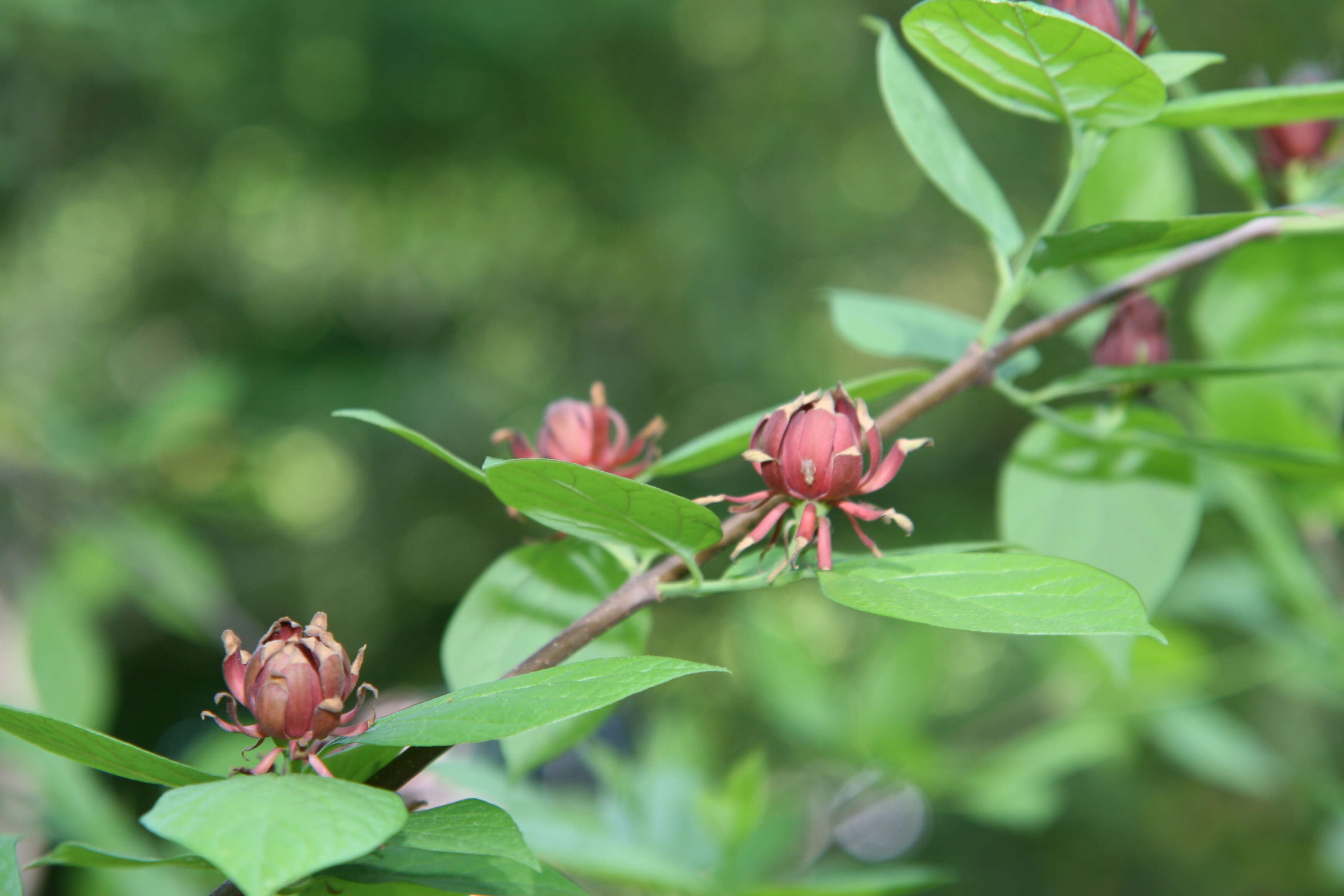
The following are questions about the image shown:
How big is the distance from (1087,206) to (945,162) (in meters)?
0.18

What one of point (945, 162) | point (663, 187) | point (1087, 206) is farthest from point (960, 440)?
point (945, 162)

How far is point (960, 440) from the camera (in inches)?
100

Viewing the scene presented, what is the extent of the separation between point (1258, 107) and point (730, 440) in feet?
0.66

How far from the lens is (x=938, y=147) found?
373 mm

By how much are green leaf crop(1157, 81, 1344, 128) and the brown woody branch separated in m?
0.03

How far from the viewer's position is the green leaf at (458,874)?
0.23m

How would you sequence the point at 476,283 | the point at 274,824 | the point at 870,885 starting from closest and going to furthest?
1. the point at 274,824
2. the point at 870,885
3. the point at 476,283

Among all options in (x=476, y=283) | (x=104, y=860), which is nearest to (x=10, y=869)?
(x=104, y=860)

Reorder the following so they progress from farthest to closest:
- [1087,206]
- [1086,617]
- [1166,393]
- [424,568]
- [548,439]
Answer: [424,568] → [1166,393] → [1087,206] → [548,439] → [1086,617]

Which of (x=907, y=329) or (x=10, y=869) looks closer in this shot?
(x=10, y=869)

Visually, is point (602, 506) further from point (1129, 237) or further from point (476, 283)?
point (476, 283)

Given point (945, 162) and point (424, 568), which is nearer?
point (945, 162)

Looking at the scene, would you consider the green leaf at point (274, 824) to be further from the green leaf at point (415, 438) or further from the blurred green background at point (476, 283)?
the blurred green background at point (476, 283)

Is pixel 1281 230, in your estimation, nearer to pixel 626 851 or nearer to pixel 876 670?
pixel 626 851
